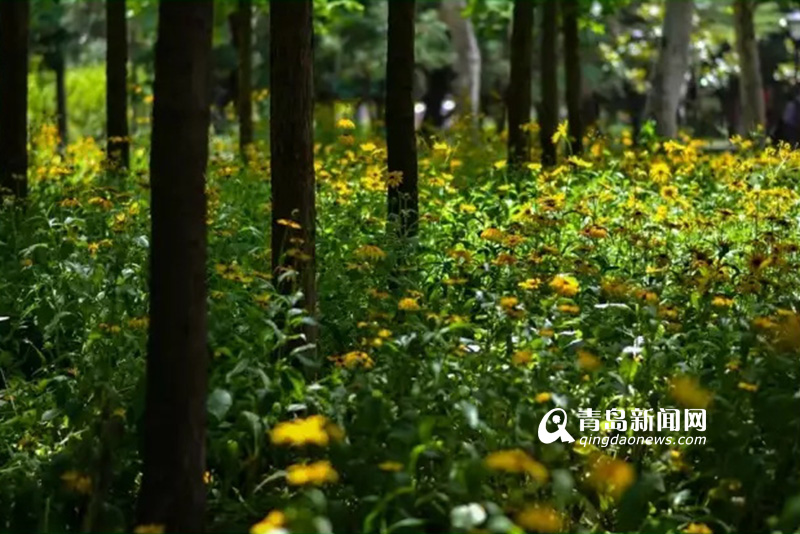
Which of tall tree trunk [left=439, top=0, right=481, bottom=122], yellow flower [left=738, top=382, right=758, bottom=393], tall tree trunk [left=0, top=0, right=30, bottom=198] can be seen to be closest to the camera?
yellow flower [left=738, top=382, right=758, bottom=393]

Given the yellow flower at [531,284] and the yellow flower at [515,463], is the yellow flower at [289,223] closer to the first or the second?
the yellow flower at [531,284]

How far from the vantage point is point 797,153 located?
925cm

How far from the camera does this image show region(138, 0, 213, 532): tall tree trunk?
429 cm

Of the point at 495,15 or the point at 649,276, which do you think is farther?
the point at 495,15

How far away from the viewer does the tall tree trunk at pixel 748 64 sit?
20.2 meters

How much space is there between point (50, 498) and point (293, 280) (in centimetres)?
155

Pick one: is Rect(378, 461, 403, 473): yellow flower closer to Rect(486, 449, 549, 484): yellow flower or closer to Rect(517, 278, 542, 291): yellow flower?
Rect(486, 449, 549, 484): yellow flower

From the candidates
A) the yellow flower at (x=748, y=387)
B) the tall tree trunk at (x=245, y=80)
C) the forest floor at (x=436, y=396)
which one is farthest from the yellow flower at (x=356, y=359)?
the tall tree trunk at (x=245, y=80)

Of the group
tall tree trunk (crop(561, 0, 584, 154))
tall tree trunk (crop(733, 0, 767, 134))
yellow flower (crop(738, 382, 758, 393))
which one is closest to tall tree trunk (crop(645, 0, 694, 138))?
tall tree trunk (crop(561, 0, 584, 154))

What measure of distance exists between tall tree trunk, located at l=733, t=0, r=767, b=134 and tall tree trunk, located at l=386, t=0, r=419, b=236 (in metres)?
11.9

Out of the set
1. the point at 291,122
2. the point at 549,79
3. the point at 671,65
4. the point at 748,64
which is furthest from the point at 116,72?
the point at 748,64

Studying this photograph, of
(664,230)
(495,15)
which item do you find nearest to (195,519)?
(664,230)

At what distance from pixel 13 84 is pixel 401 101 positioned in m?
4.23

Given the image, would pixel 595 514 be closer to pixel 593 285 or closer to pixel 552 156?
pixel 593 285
